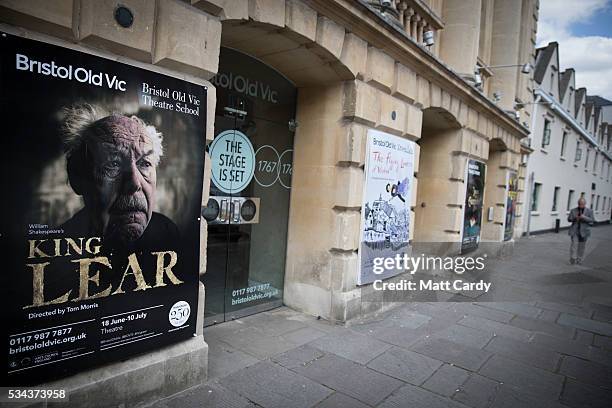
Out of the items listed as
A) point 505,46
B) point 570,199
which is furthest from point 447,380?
point 570,199

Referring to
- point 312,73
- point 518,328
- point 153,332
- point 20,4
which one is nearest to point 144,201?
point 153,332

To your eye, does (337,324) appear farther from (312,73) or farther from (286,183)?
(312,73)

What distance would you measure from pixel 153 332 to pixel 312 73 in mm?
3522

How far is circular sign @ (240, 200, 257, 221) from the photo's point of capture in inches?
188

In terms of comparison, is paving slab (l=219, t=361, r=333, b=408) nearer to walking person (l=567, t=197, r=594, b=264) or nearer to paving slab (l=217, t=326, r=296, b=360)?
paving slab (l=217, t=326, r=296, b=360)

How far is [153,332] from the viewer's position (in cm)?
295

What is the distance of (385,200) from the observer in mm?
5508

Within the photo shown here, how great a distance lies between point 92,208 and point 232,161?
216 cm

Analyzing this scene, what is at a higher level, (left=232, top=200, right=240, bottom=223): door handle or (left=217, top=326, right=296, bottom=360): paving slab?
(left=232, top=200, right=240, bottom=223): door handle

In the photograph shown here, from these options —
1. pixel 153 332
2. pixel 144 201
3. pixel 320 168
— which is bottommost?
pixel 153 332

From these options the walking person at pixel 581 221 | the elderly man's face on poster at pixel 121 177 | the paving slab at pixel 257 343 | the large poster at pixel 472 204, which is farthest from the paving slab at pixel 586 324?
the elderly man's face on poster at pixel 121 177

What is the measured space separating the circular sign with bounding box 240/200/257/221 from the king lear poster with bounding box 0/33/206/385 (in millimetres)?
1568

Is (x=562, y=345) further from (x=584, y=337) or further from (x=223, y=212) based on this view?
(x=223, y=212)

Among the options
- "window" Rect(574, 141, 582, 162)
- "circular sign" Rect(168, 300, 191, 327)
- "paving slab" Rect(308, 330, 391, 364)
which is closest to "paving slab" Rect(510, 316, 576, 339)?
"paving slab" Rect(308, 330, 391, 364)
